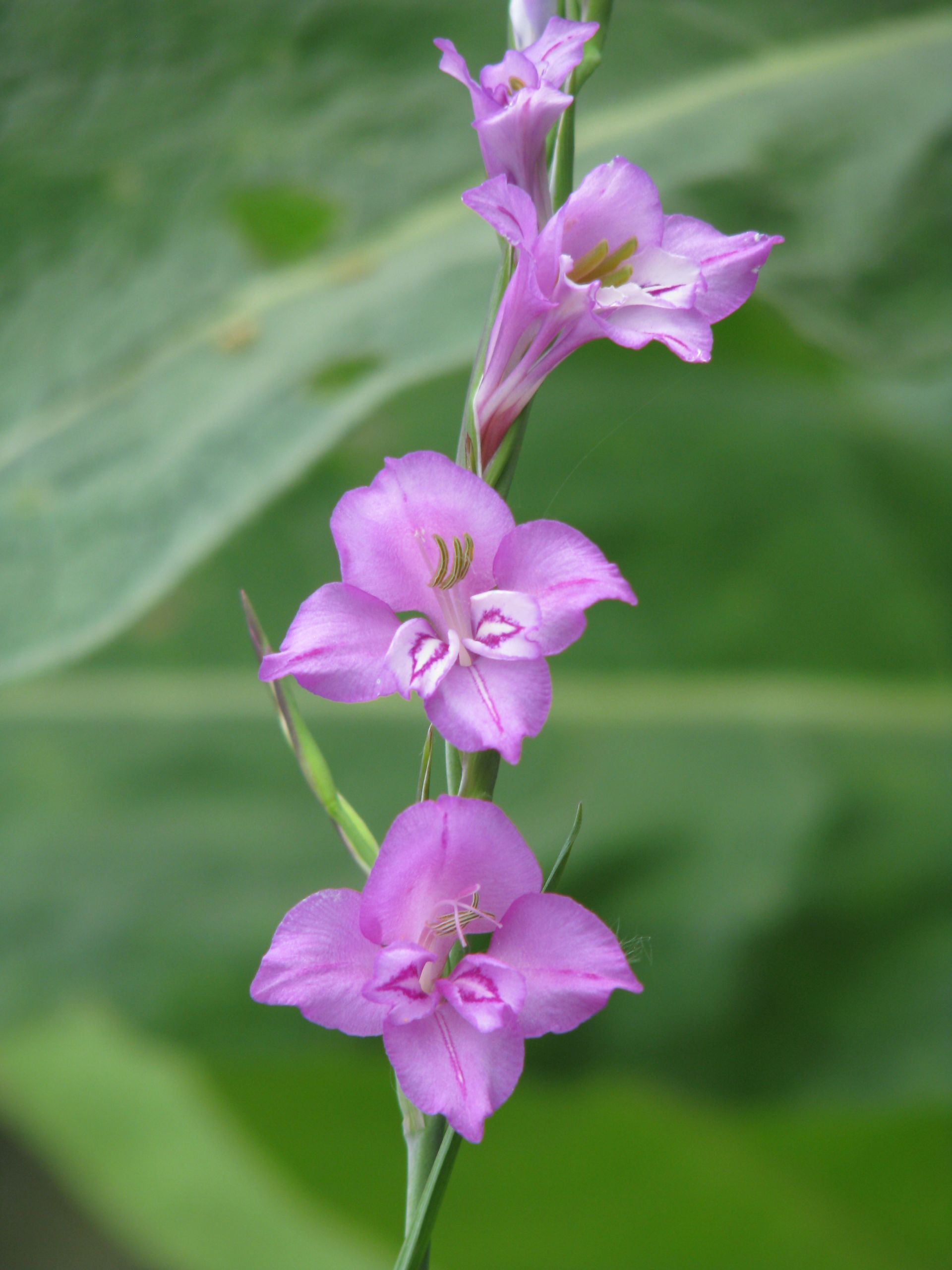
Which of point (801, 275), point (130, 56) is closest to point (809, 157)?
point (801, 275)

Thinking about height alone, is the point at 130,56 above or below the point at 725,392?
above

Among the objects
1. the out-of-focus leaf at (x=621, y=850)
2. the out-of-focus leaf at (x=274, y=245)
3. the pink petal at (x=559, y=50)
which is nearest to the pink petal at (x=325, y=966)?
the pink petal at (x=559, y=50)

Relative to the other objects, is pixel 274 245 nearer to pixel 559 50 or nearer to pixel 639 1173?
pixel 559 50

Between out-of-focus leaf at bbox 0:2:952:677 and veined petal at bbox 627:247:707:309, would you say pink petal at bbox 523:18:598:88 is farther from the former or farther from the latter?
out-of-focus leaf at bbox 0:2:952:677

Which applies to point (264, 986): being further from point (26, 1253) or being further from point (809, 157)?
point (26, 1253)

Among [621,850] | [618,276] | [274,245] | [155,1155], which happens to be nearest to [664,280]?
[618,276]
